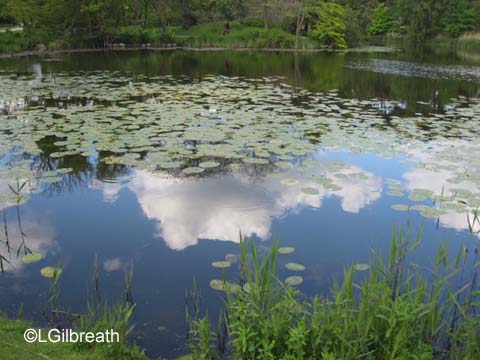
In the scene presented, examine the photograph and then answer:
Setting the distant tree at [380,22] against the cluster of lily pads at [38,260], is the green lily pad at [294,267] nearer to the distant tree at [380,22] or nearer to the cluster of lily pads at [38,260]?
the cluster of lily pads at [38,260]

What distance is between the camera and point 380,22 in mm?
35906

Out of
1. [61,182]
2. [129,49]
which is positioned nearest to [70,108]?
[61,182]

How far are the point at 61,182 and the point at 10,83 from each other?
316 inches

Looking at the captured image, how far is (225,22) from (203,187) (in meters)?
26.4

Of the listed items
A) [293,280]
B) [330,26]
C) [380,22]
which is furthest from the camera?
[380,22]

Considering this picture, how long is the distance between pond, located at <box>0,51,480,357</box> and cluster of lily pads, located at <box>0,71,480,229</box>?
35 mm

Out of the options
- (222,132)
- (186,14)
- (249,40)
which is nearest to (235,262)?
(222,132)

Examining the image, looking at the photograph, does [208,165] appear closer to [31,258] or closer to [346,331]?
[31,258]

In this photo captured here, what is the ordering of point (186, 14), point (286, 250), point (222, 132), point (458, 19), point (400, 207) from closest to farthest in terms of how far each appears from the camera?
point (286, 250) → point (400, 207) → point (222, 132) → point (186, 14) → point (458, 19)

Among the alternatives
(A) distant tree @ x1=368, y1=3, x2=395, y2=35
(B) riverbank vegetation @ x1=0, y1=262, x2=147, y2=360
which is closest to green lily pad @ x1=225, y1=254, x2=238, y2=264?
(B) riverbank vegetation @ x1=0, y1=262, x2=147, y2=360

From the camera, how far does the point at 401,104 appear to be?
10.3m

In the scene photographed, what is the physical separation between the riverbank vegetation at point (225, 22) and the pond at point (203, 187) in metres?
13.4

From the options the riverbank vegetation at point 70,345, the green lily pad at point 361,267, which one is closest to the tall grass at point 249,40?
the green lily pad at point 361,267

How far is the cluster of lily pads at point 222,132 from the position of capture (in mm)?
5715
